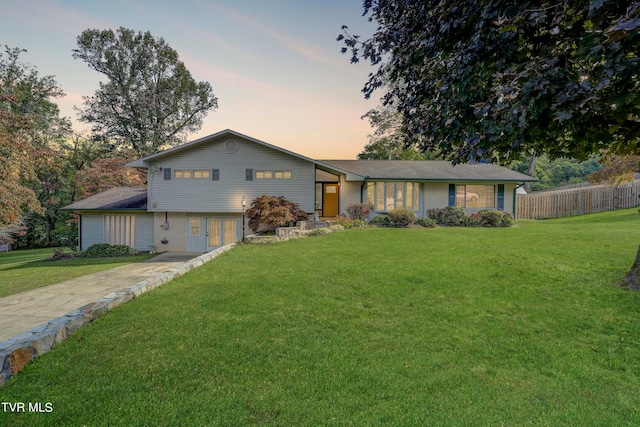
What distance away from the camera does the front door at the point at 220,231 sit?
16.1 m

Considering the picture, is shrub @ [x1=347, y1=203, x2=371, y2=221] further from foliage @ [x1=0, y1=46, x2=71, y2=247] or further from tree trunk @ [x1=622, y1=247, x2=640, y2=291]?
foliage @ [x1=0, y1=46, x2=71, y2=247]

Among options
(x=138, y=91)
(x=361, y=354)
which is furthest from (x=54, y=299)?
(x=138, y=91)

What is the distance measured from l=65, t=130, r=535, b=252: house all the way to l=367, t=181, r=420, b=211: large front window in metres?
0.06

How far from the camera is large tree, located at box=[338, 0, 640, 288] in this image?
8.46 ft

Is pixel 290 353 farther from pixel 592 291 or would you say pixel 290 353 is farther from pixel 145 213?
pixel 145 213

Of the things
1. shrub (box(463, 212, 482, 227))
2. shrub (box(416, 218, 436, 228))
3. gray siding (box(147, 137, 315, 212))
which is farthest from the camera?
shrub (box(463, 212, 482, 227))

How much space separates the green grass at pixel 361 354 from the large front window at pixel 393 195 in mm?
10426

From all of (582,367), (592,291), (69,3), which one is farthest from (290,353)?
(69,3)

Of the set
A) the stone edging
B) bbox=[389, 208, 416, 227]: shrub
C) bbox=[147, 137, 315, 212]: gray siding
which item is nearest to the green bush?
bbox=[147, 137, 315, 212]: gray siding

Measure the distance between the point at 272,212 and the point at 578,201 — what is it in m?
21.7

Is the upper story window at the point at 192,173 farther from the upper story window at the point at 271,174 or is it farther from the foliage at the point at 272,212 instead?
the foliage at the point at 272,212

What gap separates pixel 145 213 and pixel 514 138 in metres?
17.5

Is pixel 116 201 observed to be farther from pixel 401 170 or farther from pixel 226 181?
pixel 401 170

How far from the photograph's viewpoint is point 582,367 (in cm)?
314
